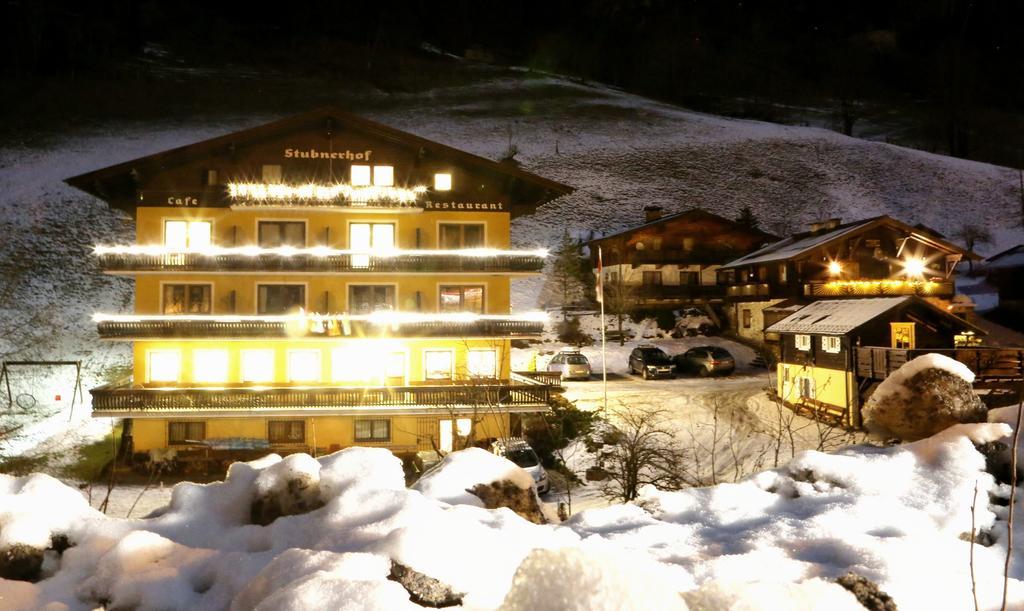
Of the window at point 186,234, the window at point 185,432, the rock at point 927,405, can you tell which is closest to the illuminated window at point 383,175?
the window at point 186,234

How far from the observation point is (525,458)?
22750 millimetres

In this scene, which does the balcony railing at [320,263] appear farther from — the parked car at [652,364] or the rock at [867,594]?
the rock at [867,594]

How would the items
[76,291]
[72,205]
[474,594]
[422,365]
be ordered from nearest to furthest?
[474,594], [422,365], [76,291], [72,205]

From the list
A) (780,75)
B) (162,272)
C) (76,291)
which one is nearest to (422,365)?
(162,272)

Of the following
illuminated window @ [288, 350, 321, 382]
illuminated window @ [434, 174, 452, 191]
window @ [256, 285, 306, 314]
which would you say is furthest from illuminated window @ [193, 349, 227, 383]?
illuminated window @ [434, 174, 452, 191]

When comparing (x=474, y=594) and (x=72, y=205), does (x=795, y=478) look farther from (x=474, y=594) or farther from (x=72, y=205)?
(x=72, y=205)

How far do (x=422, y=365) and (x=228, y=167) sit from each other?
11.8m

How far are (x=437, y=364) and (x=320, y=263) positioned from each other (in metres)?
6.42

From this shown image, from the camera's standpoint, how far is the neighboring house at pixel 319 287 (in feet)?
91.1

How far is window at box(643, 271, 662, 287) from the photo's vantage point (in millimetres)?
54438

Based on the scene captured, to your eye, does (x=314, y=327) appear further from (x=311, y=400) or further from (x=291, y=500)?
(x=291, y=500)

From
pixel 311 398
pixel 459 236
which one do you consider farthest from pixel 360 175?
A: pixel 311 398

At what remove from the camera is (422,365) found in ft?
98.4

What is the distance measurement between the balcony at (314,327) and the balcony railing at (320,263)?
1.93 m
